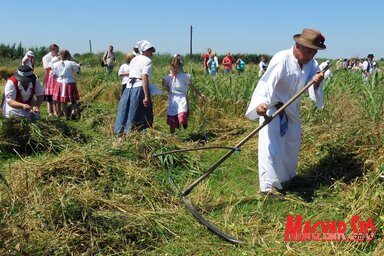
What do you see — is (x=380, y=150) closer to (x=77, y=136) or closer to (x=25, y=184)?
(x=25, y=184)

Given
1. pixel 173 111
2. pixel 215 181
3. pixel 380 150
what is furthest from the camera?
pixel 173 111

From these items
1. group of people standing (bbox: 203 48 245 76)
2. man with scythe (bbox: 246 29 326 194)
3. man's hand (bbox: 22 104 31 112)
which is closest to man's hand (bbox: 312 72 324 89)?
man with scythe (bbox: 246 29 326 194)

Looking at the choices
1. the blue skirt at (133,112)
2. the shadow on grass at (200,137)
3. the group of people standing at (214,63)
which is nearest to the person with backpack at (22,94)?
the blue skirt at (133,112)

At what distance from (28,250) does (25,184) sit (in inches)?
41.6

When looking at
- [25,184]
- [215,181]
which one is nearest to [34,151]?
[25,184]

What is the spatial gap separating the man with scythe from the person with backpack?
3022 millimetres

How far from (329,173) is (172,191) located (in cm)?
173

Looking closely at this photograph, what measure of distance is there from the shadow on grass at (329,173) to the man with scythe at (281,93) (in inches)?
Result: 9.6

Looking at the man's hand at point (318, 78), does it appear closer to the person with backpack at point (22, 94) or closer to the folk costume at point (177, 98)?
the folk costume at point (177, 98)

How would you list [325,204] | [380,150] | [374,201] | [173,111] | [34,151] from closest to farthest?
1. [374,201]
2. [325,204]
3. [380,150]
4. [34,151]
5. [173,111]

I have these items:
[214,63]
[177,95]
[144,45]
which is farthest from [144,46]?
[214,63]

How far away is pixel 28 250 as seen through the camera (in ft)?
9.77

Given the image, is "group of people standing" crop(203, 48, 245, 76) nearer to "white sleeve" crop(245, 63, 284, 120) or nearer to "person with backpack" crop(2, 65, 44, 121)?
"person with backpack" crop(2, 65, 44, 121)

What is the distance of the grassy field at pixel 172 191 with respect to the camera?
10.7 feet
